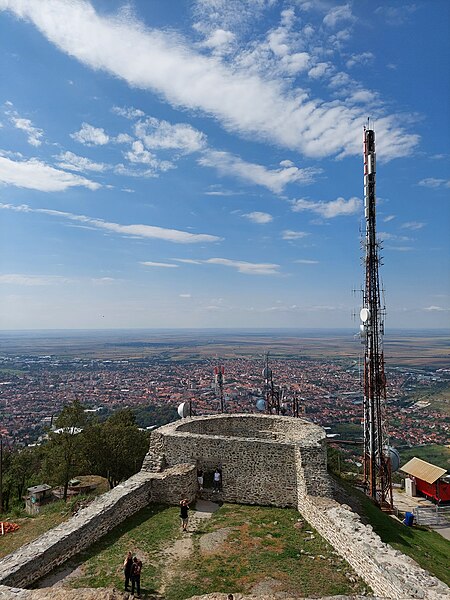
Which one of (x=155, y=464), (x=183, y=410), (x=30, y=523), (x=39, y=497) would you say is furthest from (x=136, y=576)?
(x=39, y=497)

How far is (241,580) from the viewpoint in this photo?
845 cm

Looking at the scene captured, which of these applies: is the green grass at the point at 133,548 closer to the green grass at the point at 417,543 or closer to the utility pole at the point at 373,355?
the green grass at the point at 417,543

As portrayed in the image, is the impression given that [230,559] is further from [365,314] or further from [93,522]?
[365,314]

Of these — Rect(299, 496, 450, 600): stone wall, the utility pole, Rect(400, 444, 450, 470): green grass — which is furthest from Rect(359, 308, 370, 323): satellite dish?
Rect(400, 444, 450, 470): green grass

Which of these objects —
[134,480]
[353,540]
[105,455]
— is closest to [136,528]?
[134,480]

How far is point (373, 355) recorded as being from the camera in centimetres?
2045

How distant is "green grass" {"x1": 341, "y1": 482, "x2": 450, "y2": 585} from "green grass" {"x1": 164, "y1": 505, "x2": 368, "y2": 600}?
3.17 metres

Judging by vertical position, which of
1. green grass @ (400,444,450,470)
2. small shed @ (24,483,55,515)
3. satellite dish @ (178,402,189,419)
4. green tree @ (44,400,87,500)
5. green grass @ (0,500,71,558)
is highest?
satellite dish @ (178,402,189,419)

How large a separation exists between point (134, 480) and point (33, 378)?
88.5 metres

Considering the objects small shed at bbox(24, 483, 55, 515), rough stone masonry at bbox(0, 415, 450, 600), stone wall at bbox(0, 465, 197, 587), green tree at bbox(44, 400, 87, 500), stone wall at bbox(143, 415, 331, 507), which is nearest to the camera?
rough stone masonry at bbox(0, 415, 450, 600)

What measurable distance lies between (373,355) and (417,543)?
8.81 m

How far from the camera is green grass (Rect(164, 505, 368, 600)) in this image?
817 centimetres

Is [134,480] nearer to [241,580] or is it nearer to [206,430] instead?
[206,430]

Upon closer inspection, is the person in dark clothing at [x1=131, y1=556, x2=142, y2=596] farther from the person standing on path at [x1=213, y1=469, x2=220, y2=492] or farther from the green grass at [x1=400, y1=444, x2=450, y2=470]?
the green grass at [x1=400, y1=444, x2=450, y2=470]
